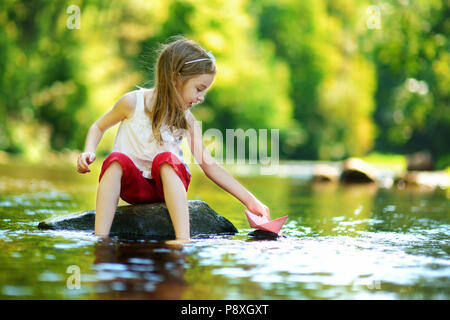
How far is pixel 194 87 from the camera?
453cm

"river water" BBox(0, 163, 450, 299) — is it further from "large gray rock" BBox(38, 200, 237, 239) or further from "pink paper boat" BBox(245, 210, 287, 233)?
"large gray rock" BBox(38, 200, 237, 239)

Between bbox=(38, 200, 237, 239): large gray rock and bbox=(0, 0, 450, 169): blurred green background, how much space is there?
3.16 feet

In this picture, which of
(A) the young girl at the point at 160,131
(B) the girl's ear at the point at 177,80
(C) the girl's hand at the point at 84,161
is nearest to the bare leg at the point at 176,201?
(A) the young girl at the point at 160,131

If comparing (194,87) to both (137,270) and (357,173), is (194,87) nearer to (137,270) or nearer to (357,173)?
(137,270)

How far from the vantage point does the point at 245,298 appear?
2.75 meters

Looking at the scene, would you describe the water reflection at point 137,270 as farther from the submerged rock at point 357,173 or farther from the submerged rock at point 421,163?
the submerged rock at point 421,163

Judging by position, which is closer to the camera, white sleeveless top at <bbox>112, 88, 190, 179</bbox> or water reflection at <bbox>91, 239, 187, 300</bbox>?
water reflection at <bbox>91, 239, 187, 300</bbox>

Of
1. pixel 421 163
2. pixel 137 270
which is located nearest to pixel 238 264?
pixel 137 270

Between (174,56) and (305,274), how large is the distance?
6.28 ft

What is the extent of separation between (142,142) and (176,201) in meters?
0.51

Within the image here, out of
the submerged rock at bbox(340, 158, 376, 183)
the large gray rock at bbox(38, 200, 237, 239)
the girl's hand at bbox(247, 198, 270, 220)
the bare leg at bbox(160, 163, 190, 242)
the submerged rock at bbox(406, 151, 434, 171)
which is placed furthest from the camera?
the submerged rock at bbox(406, 151, 434, 171)

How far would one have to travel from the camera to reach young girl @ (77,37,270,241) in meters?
4.38

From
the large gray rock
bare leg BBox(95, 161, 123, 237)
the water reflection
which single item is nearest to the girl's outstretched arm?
the large gray rock
